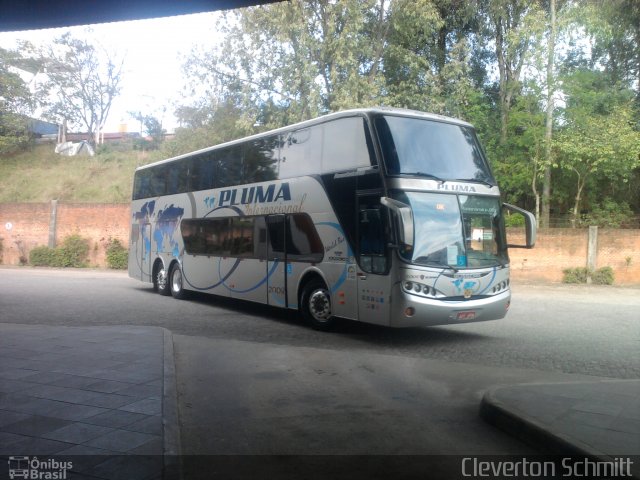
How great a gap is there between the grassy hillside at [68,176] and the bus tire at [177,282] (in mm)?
20275

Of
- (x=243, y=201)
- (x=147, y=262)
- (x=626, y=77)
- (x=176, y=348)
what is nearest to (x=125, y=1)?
(x=176, y=348)

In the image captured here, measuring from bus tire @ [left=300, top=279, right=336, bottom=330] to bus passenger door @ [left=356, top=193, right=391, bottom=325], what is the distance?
3.86ft

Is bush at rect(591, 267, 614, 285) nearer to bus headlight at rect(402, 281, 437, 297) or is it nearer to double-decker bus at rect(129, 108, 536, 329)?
double-decker bus at rect(129, 108, 536, 329)

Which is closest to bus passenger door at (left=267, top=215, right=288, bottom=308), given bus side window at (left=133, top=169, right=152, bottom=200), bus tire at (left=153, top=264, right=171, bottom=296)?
bus tire at (left=153, top=264, right=171, bottom=296)

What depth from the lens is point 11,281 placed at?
930 inches

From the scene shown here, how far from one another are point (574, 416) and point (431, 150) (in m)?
5.83

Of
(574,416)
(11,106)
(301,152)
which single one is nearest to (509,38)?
A: (301,152)

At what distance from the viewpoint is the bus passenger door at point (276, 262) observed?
12914mm

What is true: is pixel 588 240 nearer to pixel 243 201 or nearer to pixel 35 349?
pixel 243 201

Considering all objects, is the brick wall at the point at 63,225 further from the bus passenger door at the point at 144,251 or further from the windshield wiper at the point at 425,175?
the windshield wiper at the point at 425,175

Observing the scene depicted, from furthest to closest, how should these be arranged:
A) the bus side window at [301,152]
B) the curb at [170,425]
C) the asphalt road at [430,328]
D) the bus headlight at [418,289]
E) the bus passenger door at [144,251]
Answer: the bus passenger door at [144,251]
the bus side window at [301,152]
the bus headlight at [418,289]
the asphalt road at [430,328]
the curb at [170,425]

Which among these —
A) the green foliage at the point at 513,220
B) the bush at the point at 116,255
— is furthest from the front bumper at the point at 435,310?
the bush at the point at 116,255

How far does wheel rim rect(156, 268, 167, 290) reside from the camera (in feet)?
61.3

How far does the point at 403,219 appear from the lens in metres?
9.30
